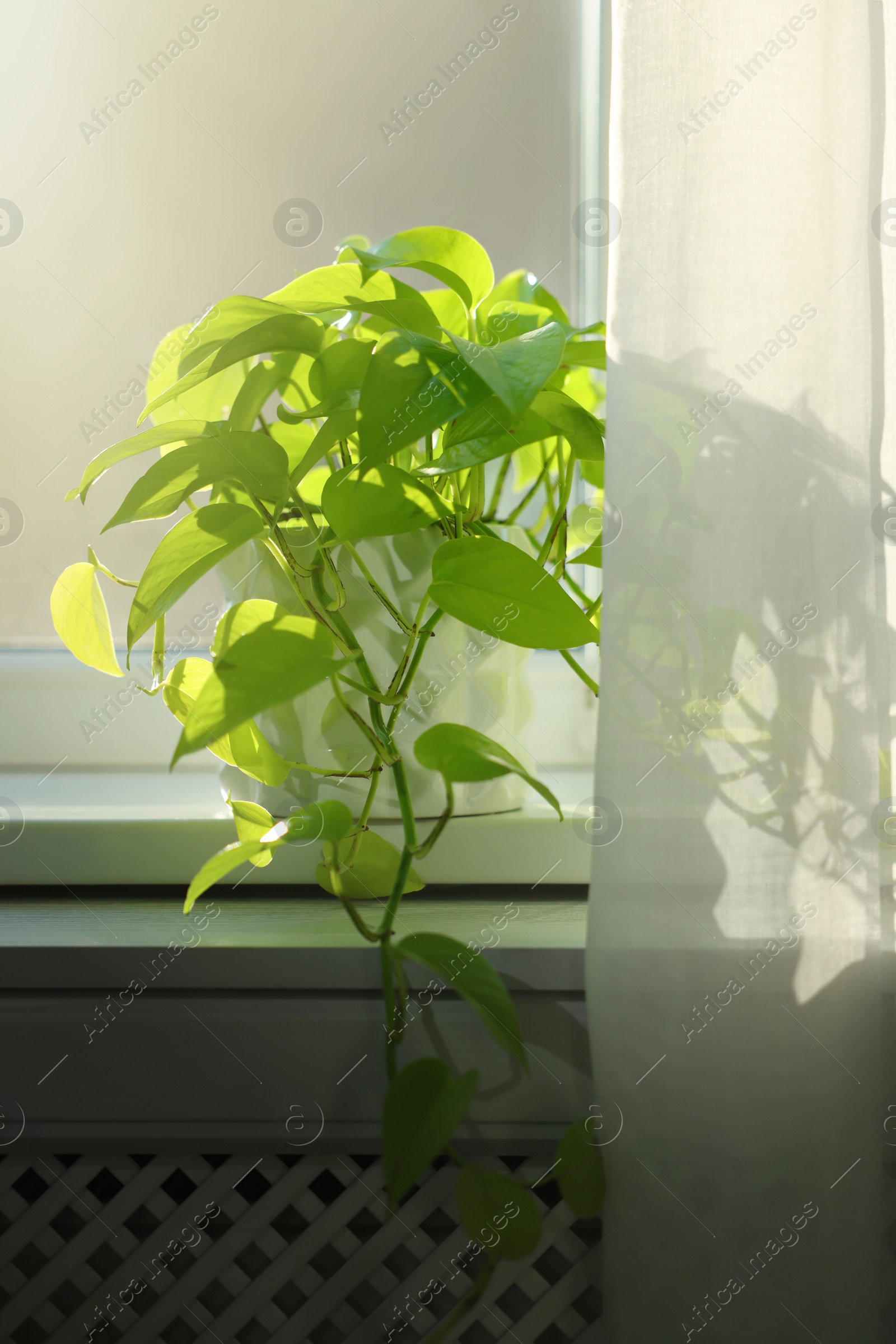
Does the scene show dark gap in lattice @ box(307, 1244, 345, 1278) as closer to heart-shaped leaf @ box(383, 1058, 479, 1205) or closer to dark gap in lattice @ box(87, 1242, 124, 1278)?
dark gap in lattice @ box(87, 1242, 124, 1278)

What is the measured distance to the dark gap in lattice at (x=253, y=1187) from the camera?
526 millimetres

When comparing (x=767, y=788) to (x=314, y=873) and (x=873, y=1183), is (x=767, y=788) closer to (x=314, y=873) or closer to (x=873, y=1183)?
(x=873, y=1183)

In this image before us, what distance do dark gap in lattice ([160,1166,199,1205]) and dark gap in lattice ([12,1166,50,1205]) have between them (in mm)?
79

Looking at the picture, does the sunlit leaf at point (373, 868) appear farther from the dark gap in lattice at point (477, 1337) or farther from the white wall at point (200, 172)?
the white wall at point (200, 172)

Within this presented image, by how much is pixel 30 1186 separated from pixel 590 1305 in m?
0.37

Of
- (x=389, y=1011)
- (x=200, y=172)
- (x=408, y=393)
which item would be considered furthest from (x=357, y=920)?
(x=200, y=172)

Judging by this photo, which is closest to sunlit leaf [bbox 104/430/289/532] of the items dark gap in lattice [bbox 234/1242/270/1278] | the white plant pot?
the white plant pot

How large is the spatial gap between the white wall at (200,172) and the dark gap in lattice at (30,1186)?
0.48 metres

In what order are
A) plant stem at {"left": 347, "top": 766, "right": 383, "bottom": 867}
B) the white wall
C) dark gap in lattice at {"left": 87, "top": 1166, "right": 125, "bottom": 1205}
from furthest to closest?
the white wall
dark gap in lattice at {"left": 87, "top": 1166, "right": 125, "bottom": 1205}
plant stem at {"left": 347, "top": 766, "right": 383, "bottom": 867}

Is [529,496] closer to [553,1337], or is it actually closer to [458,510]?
[458,510]

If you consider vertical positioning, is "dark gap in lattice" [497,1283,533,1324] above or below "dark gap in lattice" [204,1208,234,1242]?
above

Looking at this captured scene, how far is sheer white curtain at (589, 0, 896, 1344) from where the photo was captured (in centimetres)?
41

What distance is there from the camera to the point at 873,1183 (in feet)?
1.35

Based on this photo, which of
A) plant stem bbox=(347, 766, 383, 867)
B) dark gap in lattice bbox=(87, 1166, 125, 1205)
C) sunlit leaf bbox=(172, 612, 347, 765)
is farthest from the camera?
dark gap in lattice bbox=(87, 1166, 125, 1205)
